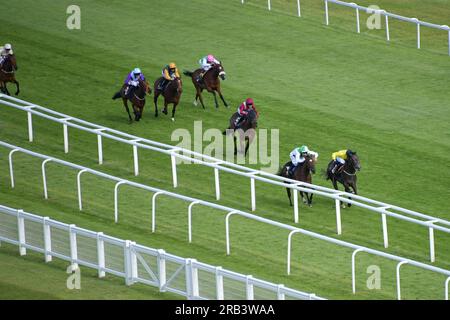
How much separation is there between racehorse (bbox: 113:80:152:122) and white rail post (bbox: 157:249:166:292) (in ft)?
31.3

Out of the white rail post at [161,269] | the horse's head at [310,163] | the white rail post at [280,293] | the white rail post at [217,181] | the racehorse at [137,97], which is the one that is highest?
the racehorse at [137,97]

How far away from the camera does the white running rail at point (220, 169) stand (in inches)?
894

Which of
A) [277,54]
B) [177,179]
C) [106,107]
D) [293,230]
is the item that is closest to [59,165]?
[177,179]

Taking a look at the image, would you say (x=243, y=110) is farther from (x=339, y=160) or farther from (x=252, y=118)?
(x=339, y=160)

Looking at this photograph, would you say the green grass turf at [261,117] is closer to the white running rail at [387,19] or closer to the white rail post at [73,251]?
the white running rail at [387,19]

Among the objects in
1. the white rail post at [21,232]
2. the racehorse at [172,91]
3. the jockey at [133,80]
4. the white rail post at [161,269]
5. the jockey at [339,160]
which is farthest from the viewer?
the racehorse at [172,91]

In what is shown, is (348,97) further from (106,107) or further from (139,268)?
(139,268)

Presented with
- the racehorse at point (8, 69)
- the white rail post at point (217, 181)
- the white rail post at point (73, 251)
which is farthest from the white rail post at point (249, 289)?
the racehorse at point (8, 69)

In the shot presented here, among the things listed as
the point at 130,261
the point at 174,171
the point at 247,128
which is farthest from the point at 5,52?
the point at 130,261

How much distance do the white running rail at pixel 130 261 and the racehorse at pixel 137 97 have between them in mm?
7625

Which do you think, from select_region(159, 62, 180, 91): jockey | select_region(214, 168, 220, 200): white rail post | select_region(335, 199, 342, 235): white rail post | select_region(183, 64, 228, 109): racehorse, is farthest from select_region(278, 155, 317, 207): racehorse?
select_region(183, 64, 228, 109): racehorse

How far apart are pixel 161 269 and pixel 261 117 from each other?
10.1m

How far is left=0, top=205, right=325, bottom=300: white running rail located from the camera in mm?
18844

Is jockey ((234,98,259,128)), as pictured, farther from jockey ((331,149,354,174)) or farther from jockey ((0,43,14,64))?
jockey ((0,43,14,64))
